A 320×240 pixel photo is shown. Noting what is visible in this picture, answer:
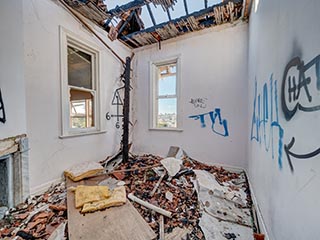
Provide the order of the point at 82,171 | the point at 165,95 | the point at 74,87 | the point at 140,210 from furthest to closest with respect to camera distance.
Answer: the point at 165,95 → the point at 74,87 → the point at 82,171 → the point at 140,210

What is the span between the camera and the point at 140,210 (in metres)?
1.85

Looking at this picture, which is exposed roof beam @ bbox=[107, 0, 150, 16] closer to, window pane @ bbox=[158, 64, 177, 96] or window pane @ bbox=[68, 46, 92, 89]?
window pane @ bbox=[68, 46, 92, 89]

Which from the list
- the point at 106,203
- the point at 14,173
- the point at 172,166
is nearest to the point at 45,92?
the point at 14,173

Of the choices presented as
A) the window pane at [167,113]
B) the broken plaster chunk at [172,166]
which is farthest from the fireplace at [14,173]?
the window pane at [167,113]

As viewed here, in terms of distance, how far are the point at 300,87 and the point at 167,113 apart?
3.10 m

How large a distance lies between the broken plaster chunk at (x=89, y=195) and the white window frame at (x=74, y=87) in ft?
3.31

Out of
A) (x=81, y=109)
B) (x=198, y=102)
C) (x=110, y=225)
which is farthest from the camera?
(x=198, y=102)

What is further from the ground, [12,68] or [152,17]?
[152,17]

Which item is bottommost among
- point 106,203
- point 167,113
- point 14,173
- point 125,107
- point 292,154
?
point 106,203

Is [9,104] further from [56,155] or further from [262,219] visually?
[262,219]

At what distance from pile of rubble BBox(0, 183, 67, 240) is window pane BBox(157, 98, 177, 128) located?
2426 mm

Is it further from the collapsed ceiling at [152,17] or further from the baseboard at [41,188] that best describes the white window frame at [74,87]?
the baseboard at [41,188]

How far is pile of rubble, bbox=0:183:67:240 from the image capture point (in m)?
1.53

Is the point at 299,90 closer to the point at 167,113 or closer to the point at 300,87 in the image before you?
the point at 300,87
